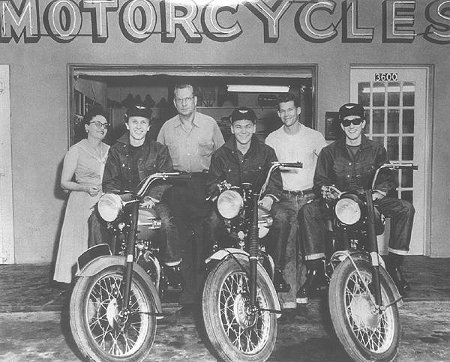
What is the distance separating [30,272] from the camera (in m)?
5.45

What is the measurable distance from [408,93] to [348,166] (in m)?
2.44

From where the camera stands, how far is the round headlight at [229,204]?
317cm

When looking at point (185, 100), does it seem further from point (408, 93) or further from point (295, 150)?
point (408, 93)

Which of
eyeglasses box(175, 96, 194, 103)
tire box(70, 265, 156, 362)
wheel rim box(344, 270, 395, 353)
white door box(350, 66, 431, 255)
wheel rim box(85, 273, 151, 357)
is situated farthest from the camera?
white door box(350, 66, 431, 255)

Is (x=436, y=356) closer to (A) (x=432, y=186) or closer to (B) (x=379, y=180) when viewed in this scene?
(B) (x=379, y=180)

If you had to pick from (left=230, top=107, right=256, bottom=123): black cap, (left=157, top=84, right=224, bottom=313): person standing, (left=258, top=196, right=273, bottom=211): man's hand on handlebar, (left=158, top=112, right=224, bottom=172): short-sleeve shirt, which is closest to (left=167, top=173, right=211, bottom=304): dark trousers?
(left=157, top=84, right=224, bottom=313): person standing

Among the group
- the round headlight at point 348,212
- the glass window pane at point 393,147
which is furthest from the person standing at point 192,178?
the glass window pane at point 393,147

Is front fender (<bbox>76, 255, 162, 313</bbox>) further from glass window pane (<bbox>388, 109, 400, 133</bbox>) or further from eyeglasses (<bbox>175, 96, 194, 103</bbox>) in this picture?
glass window pane (<bbox>388, 109, 400, 133</bbox>)

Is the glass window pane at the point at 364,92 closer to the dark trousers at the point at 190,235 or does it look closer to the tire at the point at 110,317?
the dark trousers at the point at 190,235

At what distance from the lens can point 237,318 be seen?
302 cm

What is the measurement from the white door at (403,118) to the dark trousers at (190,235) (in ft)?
8.95

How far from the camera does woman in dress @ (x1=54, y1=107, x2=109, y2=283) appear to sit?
4539 millimetres

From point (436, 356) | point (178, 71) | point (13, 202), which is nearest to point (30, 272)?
point (13, 202)

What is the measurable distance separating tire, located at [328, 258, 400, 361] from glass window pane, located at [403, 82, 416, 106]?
337 cm
